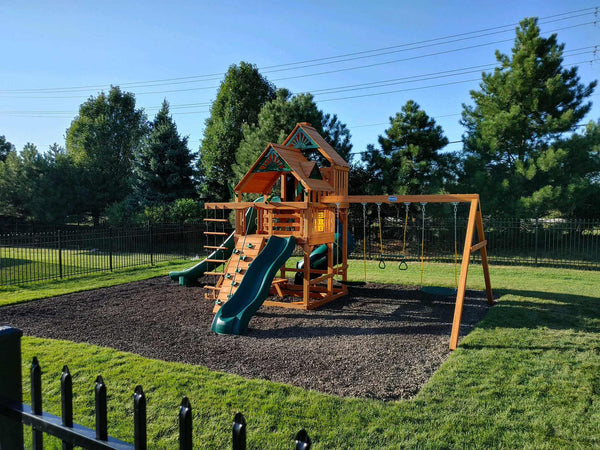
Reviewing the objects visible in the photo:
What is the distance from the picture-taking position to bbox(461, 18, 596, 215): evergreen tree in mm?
18344

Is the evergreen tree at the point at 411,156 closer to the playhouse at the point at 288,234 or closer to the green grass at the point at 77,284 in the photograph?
the playhouse at the point at 288,234

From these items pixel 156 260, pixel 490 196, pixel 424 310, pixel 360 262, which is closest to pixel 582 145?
pixel 490 196

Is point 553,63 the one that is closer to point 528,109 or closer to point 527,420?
point 528,109

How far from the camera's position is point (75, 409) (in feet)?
13.7

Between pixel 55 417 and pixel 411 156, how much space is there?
65.9 feet

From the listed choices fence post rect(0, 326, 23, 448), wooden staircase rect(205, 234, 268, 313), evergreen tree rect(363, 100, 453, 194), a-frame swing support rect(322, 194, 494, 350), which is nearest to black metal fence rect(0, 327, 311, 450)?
fence post rect(0, 326, 23, 448)

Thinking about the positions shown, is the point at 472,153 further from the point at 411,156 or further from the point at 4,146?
the point at 4,146

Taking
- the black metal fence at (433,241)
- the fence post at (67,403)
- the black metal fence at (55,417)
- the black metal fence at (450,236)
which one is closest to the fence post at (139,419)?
the black metal fence at (55,417)

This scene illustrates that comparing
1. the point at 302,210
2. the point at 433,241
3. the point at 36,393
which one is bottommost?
the point at 433,241

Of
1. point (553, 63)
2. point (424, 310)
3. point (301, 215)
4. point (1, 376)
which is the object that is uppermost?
point (553, 63)

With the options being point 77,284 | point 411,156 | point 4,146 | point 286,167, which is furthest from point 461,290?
point 4,146

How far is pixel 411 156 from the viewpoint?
66.8 ft

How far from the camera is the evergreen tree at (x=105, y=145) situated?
33656 millimetres

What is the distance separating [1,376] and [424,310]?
27.9 ft
